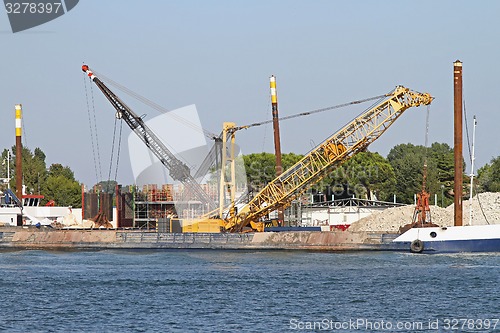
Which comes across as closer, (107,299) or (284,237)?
(107,299)

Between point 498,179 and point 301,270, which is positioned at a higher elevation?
point 498,179

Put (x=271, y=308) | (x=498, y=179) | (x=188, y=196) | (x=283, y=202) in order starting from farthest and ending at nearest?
(x=498, y=179), (x=188, y=196), (x=283, y=202), (x=271, y=308)

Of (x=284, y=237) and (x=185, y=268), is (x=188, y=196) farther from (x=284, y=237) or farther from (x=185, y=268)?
(x=185, y=268)

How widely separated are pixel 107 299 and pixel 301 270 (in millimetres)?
16535

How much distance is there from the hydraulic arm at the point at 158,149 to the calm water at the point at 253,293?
2551 cm

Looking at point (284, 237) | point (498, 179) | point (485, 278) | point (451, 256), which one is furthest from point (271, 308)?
point (498, 179)

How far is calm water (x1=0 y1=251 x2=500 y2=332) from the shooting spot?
40.5 m

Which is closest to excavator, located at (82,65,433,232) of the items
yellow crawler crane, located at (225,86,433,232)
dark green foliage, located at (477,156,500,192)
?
yellow crawler crane, located at (225,86,433,232)

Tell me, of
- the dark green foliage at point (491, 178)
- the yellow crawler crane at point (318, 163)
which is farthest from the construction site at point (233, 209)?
the dark green foliage at point (491, 178)

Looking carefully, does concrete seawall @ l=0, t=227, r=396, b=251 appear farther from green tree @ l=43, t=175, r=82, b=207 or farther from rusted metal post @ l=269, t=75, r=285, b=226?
green tree @ l=43, t=175, r=82, b=207

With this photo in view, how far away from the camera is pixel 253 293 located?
4975 centimetres

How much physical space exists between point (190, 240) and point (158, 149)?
745 inches

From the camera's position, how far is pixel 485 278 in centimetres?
5462

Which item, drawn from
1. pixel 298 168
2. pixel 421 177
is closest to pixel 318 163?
pixel 298 168
